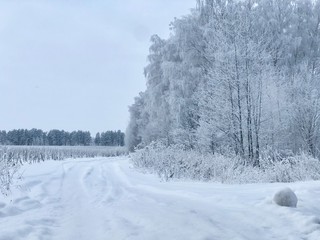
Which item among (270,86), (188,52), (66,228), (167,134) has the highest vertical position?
(188,52)

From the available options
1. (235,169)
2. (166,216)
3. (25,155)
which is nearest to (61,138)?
(25,155)

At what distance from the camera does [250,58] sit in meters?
17.6

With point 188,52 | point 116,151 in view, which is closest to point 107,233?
point 188,52

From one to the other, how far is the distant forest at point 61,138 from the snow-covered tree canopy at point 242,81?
268 feet

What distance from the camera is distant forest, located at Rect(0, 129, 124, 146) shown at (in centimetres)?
10169

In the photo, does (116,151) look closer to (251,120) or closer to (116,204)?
(251,120)

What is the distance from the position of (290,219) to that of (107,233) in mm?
2749

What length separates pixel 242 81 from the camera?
→ 1739cm

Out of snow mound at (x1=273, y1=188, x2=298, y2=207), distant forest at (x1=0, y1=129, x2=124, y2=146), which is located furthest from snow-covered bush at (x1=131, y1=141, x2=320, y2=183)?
distant forest at (x1=0, y1=129, x2=124, y2=146)

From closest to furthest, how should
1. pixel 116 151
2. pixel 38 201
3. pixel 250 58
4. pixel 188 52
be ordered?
pixel 38 201 → pixel 250 58 → pixel 188 52 → pixel 116 151

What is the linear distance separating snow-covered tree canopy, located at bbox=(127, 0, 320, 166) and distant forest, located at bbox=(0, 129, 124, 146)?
81.7m

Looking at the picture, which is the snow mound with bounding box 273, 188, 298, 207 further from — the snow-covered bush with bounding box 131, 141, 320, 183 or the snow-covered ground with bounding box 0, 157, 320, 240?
the snow-covered bush with bounding box 131, 141, 320, 183

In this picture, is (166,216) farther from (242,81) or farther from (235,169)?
(242,81)

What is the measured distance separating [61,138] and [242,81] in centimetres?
9770
